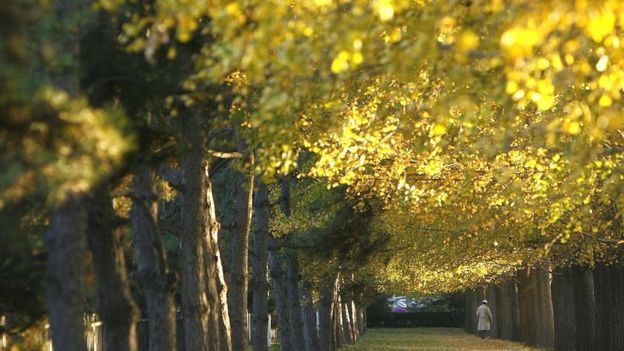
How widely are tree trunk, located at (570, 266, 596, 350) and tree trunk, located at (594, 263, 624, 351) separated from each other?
2044 mm

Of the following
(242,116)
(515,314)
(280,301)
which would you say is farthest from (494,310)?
(242,116)

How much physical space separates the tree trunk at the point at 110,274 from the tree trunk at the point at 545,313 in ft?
117

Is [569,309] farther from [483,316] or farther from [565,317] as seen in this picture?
[483,316]

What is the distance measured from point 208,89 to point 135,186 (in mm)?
3059

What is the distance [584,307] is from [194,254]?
20615 millimetres

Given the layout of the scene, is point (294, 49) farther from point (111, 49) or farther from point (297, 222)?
point (297, 222)

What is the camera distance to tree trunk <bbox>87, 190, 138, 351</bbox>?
45.3 feet

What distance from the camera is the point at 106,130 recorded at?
9273 mm

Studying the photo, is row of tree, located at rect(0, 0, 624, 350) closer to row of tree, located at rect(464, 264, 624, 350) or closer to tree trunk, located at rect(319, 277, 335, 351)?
row of tree, located at rect(464, 264, 624, 350)

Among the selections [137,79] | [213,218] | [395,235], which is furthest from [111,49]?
[395,235]

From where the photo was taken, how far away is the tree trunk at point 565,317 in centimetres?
3944

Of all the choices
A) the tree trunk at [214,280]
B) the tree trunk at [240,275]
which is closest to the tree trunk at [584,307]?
the tree trunk at [240,275]

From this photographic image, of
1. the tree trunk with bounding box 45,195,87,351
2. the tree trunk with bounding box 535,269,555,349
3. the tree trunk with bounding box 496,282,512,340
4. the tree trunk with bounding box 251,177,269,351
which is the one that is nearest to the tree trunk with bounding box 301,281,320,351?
the tree trunk with bounding box 535,269,555,349

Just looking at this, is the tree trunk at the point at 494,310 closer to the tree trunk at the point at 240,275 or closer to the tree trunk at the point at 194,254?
the tree trunk at the point at 240,275
